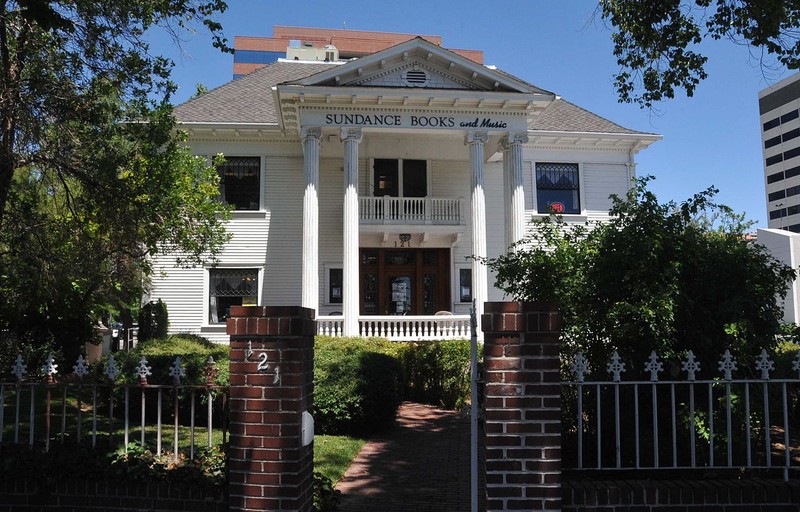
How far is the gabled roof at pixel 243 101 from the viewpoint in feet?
65.1

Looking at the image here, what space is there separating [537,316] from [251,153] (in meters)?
17.2

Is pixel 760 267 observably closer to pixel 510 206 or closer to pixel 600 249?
pixel 600 249

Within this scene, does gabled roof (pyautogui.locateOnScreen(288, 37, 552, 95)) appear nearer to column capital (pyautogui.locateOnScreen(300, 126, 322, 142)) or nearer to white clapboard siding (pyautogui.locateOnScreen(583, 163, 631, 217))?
column capital (pyautogui.locateOnScreen(300, 126, 322, 142))

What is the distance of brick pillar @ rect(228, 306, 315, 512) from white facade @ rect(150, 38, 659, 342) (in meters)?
12.8

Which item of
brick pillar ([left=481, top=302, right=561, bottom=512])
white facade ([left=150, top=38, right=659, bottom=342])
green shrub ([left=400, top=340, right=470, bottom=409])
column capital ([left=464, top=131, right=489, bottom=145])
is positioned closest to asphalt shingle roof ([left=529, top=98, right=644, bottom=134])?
white facade ([left=150, top=38, right=659, bottom=342])

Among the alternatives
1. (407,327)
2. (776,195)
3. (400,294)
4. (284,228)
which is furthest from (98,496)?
(776,195)

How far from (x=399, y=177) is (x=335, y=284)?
3961mm

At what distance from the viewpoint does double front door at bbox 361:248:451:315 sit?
814 inches

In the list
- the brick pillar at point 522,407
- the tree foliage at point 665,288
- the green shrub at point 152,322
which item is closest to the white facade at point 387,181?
the green shrub at point 152,322

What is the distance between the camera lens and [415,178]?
67.4ft

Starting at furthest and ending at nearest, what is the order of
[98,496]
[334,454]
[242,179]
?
[242,179] → [334,454] → [98,496]

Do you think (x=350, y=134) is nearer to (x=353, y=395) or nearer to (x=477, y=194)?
(x=477, y=194)

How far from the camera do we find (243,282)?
785 inches

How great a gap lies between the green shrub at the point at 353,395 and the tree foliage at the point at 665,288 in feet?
10.4
